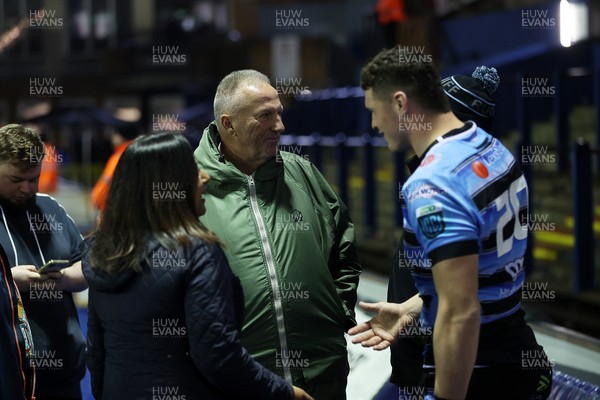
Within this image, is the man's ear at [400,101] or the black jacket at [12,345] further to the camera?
the black jacket at [12,345]

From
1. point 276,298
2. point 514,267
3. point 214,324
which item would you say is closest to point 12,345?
point 276,298

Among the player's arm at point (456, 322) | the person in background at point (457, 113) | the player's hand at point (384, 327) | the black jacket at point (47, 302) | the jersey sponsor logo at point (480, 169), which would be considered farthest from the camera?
the black jacket at point (47, 302)

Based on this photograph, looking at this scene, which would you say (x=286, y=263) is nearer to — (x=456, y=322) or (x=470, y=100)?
(x=470, y=100)

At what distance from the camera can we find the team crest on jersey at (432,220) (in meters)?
2.68

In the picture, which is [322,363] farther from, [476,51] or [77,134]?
[77,134]

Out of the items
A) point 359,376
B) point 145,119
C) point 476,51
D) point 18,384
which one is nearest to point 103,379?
point 18,384

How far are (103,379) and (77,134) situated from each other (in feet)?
116

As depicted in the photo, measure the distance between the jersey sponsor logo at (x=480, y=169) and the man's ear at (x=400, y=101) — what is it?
25cm

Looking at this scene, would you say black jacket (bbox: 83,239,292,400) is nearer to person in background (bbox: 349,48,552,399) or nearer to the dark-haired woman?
the dark-haired woman

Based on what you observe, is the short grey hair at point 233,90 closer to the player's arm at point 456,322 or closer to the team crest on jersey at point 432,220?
the team crest on jersey at point 432,220

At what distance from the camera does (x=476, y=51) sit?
15180 mm

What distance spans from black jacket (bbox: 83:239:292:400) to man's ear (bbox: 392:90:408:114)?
25.8 inches

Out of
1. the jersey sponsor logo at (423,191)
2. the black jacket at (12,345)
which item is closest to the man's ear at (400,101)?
the jersey sponsor logo at (423,191)

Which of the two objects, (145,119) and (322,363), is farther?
(145,119)
